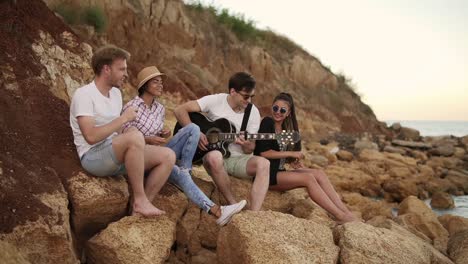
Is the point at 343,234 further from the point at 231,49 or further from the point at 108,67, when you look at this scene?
the point at 231,49

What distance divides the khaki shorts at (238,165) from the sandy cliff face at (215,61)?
24.1ft

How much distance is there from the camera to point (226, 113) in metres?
5.21

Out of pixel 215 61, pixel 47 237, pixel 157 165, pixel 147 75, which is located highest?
pixel 215 61

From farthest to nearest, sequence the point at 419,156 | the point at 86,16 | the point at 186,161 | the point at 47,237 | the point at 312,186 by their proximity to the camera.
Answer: the point at 419,156
the point at 86,16
the point at 312,186
the point at 186,161
the point at 47,237

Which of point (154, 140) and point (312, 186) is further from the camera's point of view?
point (312, 186)

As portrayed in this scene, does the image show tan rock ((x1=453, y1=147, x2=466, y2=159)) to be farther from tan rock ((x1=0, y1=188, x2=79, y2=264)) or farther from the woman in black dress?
tan rock ((x1=0, y1=188, x2=79, y2=264))

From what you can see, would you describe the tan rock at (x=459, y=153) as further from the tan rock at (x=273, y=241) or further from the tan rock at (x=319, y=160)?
the tan rock at (x=273, y=241)

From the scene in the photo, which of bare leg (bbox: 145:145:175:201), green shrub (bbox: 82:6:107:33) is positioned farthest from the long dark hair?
green shrub (bbox: 82:6:107:33)

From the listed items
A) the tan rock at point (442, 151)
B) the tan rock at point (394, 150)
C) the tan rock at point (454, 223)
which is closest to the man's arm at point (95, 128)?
the tan rock at point (454, 223)

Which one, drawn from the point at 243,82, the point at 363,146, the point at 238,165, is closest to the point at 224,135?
the point at 238,165

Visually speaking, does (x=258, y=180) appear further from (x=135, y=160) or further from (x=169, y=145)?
(x=135, y=160)

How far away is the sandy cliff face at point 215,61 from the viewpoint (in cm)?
1396

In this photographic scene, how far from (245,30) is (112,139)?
17.7 metres

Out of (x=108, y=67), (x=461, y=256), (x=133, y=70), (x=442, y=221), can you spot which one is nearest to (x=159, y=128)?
(x=108, y=67)
